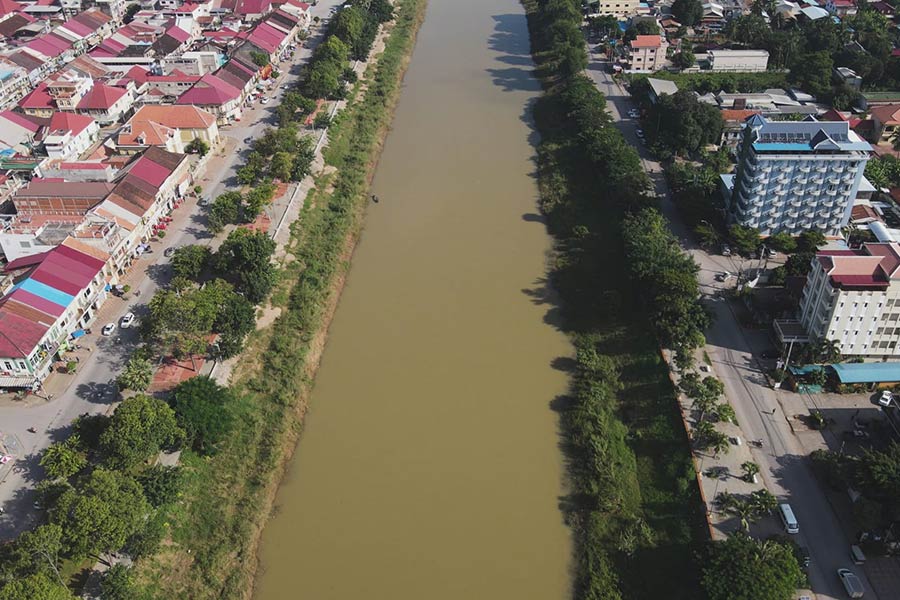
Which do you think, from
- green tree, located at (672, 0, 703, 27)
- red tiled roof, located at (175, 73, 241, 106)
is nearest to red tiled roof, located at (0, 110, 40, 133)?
red tiled roof, located at (175, 73, 241, 106)

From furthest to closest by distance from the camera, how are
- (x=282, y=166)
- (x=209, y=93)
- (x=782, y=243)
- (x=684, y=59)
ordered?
(x=684, y=59), (x=209, y=93), (x=282, y=166), (x=782, y=243)

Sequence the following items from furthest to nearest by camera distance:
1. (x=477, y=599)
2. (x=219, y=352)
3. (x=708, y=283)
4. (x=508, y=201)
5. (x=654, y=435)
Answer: (x=508, y=201) → (x=708, y=283) → (x=219, y=352) → (x=654, y=435) → (x=477, y=599)

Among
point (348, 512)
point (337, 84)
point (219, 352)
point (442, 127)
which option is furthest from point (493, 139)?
point (348, 512)

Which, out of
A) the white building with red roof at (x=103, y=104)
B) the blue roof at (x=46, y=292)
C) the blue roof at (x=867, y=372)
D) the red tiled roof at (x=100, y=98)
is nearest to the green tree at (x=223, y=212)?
the blue roof at (x=46, y=292)

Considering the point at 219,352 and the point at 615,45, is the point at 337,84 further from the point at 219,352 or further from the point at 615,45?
the point at 219,352

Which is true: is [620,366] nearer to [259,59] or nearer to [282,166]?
[282,166]

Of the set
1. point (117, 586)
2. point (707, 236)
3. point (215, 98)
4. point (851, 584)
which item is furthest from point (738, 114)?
point (117, 586)
